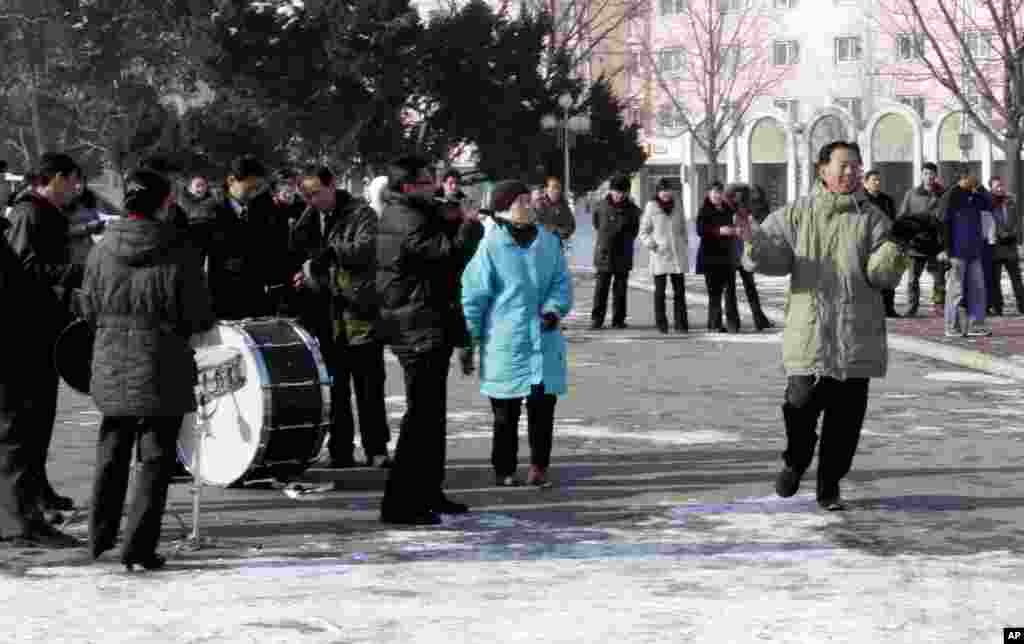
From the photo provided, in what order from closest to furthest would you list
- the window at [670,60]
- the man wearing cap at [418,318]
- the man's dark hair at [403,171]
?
1. the man wearing cap at [418,318]
2. the man's dark hair at [403,171]
3. the window at [670,60]

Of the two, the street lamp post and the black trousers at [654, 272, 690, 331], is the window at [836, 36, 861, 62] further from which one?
the black trousers at [654, 272, 690, 331]

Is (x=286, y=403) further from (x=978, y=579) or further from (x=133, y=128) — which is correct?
(x=133, y=128)

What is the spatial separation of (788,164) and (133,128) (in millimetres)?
39940

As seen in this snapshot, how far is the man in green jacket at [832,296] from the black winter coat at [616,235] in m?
12.9

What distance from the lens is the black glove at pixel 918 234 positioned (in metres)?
9.14

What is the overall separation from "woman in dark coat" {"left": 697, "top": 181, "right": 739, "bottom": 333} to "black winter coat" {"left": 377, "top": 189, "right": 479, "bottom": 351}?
12012 mm

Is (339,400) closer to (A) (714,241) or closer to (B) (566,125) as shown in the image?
(A) (714,241)

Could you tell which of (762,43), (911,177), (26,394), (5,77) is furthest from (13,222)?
(762,43)

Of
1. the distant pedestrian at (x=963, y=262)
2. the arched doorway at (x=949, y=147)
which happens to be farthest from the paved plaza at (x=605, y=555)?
the arched doorway at (x=949, y=147)

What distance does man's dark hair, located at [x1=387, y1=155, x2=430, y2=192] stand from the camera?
948cm

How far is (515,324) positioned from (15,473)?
107 inches

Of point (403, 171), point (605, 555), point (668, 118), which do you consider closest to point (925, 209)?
point (403, 171)

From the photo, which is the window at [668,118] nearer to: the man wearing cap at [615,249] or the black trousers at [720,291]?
the man wearing cap at [615,249]

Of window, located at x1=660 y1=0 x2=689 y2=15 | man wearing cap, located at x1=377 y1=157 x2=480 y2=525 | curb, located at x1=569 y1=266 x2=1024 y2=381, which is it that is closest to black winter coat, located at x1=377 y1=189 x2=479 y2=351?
man wearing cap, located at x1=377 y1=157 x2=480 y2=525
